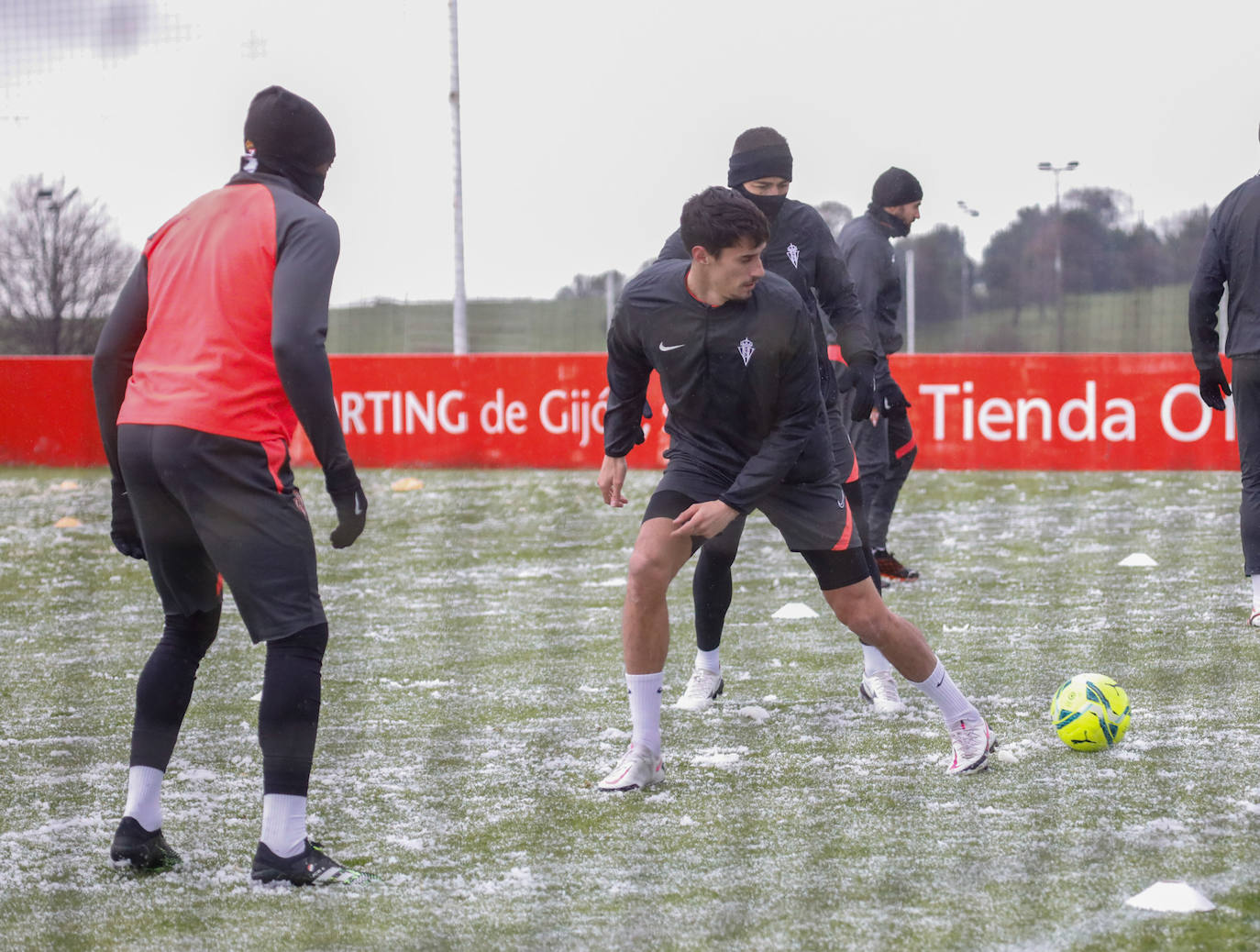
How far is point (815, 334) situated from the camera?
213 inches

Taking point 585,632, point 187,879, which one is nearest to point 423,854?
point 187,879

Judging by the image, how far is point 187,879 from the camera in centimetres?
357

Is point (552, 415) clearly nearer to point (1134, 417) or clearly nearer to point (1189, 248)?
point (1134, 417)

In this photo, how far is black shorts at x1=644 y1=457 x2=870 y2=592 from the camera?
14.6ft

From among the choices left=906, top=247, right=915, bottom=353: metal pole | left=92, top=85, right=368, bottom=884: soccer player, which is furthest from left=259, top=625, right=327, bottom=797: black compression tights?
left=906, top=247, right=915, bottom=353: metal pole

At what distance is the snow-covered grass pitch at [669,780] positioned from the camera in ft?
10.6

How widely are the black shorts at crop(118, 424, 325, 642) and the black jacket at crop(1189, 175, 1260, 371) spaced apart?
4140mm

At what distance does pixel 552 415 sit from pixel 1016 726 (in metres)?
10.4

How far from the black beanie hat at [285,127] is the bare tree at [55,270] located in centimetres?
1558

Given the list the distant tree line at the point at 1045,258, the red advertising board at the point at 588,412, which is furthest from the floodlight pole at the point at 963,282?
the red advertising board at the point at 588,412

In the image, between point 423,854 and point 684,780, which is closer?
point 423,854

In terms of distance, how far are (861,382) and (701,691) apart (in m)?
1.17

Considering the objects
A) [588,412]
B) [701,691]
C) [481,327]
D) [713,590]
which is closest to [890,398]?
[713,590]

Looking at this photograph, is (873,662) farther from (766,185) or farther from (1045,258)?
(1045,258)
